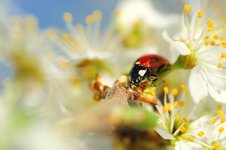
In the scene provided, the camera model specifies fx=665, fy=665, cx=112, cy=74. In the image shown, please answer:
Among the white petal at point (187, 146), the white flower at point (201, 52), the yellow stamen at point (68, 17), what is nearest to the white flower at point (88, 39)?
the yellow stamen at point (68, 17)

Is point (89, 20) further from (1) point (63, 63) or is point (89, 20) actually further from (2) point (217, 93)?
(2) point (217, 93)

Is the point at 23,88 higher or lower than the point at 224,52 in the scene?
higher

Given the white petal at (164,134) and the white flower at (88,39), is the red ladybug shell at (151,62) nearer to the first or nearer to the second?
the white petal at (164,134)

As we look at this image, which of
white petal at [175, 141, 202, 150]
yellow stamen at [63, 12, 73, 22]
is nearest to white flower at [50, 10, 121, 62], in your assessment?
yellow stamen at [63, 12, 73, 22]

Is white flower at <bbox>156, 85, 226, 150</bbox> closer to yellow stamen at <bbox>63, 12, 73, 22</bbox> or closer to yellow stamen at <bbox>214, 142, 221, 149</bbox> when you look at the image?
yellow stamen at <bbox>214, 142, 221, 149</bbox>

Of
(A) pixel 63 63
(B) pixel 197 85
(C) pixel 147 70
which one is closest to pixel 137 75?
(C) pixel 147 70

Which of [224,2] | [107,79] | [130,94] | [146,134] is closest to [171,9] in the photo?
[224,2]

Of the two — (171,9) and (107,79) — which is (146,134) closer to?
(107,79)
